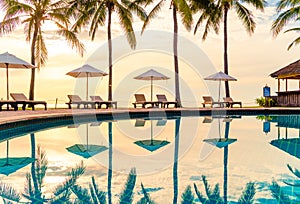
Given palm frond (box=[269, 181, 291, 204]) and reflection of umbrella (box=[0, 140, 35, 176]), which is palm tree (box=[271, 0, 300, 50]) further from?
reflection of umbrella (box=[0, 140, 35, 176])

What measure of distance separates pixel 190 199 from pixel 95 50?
17071 mm

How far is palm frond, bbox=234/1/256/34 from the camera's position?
20.8m

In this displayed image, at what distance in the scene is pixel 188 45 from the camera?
20.3m

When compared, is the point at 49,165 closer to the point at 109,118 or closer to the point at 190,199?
the point at 190,199

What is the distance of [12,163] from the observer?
637 cm

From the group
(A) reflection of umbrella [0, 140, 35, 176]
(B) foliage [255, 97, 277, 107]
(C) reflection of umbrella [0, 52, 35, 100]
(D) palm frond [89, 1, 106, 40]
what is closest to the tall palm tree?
(D) palm frond [89, 1, 106, 40]

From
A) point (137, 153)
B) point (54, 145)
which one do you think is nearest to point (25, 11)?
point (54, 145)

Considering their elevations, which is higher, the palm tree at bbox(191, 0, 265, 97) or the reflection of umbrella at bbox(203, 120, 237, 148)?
the palm tree at bbox(191, 0, 265, 97)

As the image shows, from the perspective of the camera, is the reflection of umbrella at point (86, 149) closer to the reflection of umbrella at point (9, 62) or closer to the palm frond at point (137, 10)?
the reflection of umbrella at point (9, 62)

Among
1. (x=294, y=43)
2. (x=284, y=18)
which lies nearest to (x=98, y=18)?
(x=284, y=18)

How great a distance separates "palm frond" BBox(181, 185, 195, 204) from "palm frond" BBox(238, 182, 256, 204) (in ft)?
1.78

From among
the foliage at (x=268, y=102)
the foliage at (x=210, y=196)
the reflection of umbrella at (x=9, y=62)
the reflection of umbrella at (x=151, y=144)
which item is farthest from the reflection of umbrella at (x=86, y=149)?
the foliage at (x=268, y=102)

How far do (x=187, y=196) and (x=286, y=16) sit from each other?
18.4m

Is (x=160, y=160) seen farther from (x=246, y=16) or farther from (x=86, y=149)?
(x=246, y=16)
